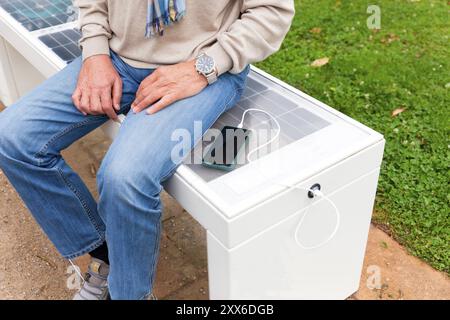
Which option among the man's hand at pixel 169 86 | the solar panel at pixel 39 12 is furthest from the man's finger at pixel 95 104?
the solar panel at pixel 39 12

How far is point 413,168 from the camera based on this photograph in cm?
248

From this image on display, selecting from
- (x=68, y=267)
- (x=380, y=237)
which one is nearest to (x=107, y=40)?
(x=68, y=267)

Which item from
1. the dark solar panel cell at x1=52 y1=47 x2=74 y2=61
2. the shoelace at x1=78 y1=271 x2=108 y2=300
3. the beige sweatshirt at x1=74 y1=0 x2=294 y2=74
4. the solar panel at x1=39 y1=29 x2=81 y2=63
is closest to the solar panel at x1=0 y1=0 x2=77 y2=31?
the solar panel at x1=39 y1=29 x2=81 y2=63

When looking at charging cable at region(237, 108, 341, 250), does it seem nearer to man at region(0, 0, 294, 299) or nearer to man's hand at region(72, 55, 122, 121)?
man at region(0, 0, 294, 299)

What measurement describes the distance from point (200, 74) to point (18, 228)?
115 cm

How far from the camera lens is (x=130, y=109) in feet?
5.71

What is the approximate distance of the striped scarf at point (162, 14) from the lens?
1.65 metres

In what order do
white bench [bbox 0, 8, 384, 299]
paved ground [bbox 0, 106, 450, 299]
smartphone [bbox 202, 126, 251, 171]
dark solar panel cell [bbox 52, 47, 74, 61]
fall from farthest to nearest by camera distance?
dark solar panel cell [bbox 52, 47, 74, 61], paved ground [bbox 0, 106, 450, 299], smartphone [bbox 202, 126, 251, 171], white bench [bbox 0, 8, 384, 299]

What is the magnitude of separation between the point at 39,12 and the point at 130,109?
1.06 m

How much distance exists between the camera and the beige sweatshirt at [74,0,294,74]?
1665 millimetres

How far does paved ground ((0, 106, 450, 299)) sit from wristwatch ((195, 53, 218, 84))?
31.6 inches

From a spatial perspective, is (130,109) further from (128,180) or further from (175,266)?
(175,266)

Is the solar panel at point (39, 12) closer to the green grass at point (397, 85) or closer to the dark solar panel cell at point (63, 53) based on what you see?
the dark solar panel cell at point (63, 53)

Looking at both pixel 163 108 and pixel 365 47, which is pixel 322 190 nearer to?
pixel 163 108
